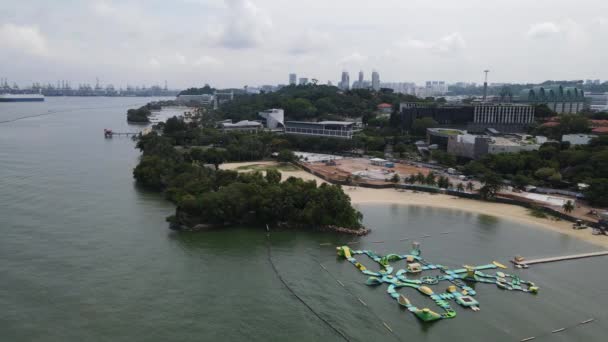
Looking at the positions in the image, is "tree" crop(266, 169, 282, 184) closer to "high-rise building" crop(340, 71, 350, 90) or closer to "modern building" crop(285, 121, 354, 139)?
"modern building" crop(285, 121, 354, 139)

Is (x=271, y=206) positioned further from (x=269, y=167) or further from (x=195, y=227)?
(x=269, y=167)

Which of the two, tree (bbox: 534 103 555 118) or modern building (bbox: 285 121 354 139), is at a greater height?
tree (bbox: 534 103 555 118)

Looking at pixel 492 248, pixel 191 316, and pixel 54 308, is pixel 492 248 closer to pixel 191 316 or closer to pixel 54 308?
pixel 191 316

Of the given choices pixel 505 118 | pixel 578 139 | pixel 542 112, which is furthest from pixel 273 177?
pixel 542 112

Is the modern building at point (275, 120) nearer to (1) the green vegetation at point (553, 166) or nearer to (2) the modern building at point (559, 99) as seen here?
(1) the green vegetation at point (553, 166)

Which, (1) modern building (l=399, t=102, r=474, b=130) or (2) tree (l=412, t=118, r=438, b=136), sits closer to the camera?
(2) tree (l=412, t=118, r=438, b=136)

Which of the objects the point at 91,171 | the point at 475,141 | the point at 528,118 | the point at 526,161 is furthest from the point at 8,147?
the point at 528,118

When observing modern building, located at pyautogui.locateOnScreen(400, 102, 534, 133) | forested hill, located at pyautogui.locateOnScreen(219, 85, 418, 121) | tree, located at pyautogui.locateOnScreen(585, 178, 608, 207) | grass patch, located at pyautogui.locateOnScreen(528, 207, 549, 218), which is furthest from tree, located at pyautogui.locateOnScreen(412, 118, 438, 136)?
grass patch, located at pyautogui.locateOnScreen(528, 207, 549, 218)
